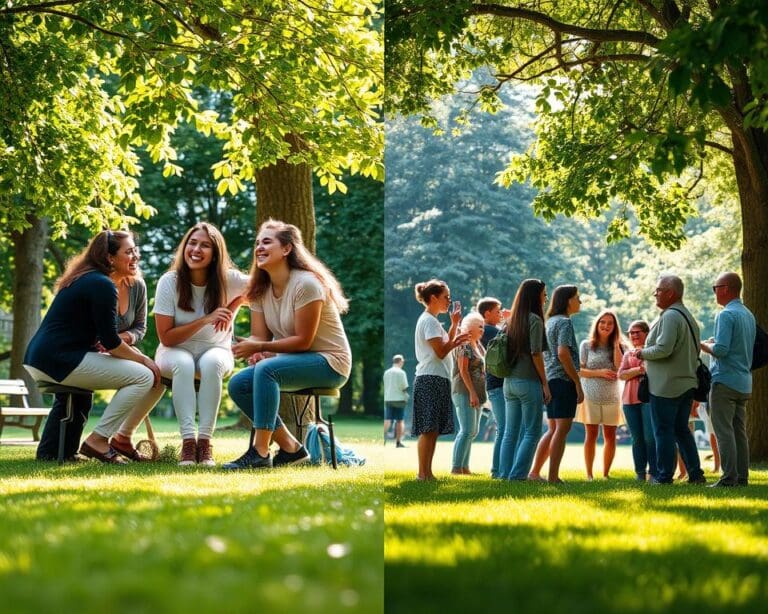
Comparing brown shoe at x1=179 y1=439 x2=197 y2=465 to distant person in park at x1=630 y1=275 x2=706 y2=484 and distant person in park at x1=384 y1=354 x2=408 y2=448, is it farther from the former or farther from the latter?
distant person in park at x1=384 y1=354 x2=408 y2=448

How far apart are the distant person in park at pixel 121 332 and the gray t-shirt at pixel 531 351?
2.74 metres

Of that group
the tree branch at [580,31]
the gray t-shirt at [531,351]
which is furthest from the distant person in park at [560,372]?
the tree branch at [580,31]

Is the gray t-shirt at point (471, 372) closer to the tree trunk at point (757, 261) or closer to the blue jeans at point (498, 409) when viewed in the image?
the blue jeans at point (498, 409)

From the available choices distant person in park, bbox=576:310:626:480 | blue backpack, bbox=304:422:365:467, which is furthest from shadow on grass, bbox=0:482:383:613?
distant person in park, bbox=576:310:626:480

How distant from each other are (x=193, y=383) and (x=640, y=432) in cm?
409

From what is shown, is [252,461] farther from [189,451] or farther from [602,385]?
[602,385]

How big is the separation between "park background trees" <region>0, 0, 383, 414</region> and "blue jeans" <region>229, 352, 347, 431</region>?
3144 millimetres

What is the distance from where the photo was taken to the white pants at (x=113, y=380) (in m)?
7.18

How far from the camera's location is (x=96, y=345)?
7.64 metres

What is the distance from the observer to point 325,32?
31.8 feet

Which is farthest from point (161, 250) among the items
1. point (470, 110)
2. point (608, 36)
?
point (608, 36)

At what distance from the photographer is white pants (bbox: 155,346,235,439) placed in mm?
7195

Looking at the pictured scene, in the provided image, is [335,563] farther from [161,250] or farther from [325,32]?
[161,250]

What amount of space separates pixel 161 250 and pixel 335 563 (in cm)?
2573
